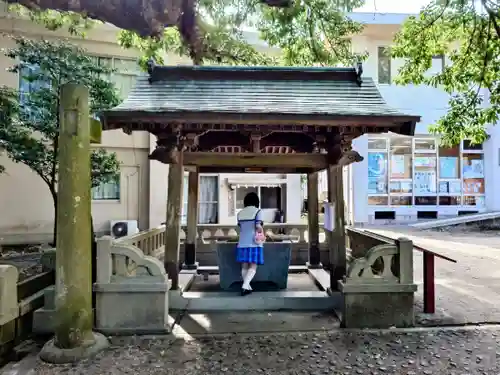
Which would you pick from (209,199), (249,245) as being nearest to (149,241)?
(249,245)

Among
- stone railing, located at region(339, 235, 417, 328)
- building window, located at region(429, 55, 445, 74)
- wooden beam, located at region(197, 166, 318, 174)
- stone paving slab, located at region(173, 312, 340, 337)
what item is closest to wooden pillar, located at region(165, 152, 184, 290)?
stone paving slab, located at region(173, 312, 340, 337)

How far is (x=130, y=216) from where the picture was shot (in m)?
14.3

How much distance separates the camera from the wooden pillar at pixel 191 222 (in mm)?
8180

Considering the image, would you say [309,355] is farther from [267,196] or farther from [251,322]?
[267,196]

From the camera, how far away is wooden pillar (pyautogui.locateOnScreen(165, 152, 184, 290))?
6.03 meters

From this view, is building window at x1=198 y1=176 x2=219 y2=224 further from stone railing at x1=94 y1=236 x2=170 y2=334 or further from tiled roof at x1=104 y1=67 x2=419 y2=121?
stone railing at x1=94 y1=236 x2=170 y2=334

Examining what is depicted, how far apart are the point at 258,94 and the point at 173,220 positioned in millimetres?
2520

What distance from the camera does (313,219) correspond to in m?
8.29

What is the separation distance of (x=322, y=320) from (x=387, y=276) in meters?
1.17

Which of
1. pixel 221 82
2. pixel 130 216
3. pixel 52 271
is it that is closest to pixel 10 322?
pixel 52 271

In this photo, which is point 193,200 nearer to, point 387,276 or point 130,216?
point 387,276

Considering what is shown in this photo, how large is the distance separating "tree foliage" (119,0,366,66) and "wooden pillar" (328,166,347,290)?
225 inches

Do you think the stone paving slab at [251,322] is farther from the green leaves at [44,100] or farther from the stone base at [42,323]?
the green leaves at [44,100]

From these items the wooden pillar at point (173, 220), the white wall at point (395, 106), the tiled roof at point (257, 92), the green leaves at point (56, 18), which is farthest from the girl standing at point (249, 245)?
the white wall at point (395, 106)
